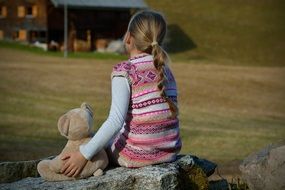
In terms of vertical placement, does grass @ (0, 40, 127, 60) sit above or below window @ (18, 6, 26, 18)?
below

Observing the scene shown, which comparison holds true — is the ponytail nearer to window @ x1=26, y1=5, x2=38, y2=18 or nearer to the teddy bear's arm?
the teddy bear's arm

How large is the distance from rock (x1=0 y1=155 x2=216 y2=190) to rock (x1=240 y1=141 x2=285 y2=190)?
711 millimetres

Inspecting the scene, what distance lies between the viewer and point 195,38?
53500 mm

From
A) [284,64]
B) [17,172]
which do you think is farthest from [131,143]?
[284,64]

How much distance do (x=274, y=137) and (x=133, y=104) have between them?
10.9 metres

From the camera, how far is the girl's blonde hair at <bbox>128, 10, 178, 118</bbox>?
4.45m

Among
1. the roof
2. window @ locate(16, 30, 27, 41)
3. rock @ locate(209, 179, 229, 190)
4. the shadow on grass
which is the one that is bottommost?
the shadow on grass

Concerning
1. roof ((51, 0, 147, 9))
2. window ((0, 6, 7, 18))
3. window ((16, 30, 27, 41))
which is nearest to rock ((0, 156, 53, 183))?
roof ((51, 0, 147, 9))

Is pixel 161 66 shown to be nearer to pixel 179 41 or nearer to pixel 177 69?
pixel 177 69

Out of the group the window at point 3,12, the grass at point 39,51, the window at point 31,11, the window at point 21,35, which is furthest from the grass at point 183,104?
the window at point 3,12

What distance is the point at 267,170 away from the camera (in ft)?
16.3

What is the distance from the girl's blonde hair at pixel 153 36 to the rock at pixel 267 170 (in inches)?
36.8

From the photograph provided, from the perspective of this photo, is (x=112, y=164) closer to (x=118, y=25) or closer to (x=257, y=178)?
(x=257, y=178)

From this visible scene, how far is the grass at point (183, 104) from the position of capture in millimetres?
13070
